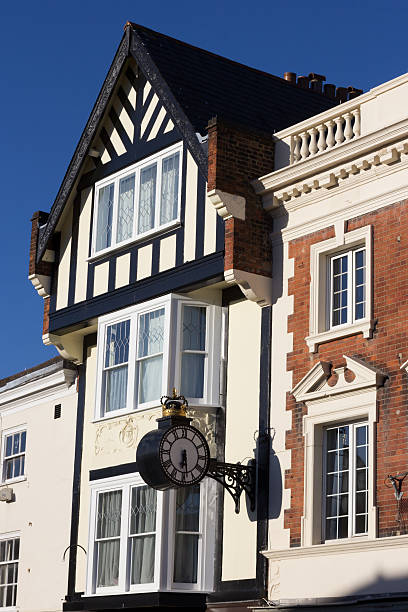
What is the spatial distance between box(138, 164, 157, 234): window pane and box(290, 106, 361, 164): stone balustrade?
324 cm

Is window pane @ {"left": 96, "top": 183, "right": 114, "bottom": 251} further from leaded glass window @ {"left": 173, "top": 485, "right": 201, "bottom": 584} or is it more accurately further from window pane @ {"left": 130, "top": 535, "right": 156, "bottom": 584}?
window pane @ {"left": 130, "top": 535, "right": 156, "bottom": 584}

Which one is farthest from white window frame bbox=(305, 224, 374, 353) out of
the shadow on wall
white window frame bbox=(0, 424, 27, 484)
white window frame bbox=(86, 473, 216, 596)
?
white window frame bbox=(0, 424, 27, 484)

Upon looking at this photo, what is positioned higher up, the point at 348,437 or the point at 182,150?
the point at 182,150

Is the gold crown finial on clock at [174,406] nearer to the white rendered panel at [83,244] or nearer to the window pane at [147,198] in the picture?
the window pane at [147,198]

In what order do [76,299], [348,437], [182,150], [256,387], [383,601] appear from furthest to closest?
[76,299]
[182,150]
[256,387]
[348,437]
[383,601]

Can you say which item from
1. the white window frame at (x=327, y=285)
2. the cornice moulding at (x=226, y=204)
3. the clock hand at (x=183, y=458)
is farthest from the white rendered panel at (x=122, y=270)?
the clock hand at (x=183, y=458)

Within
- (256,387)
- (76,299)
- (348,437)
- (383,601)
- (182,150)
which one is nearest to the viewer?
(383,601)

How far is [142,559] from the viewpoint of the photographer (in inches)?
867

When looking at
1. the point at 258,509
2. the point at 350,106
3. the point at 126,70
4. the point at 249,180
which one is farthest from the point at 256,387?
the point at 126,70

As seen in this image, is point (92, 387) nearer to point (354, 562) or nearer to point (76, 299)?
point (76, 299)

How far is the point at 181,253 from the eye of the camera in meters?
22.5

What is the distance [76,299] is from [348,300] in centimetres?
700

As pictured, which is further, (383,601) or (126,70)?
(126,70)

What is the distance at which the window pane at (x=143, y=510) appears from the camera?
2194 cm
